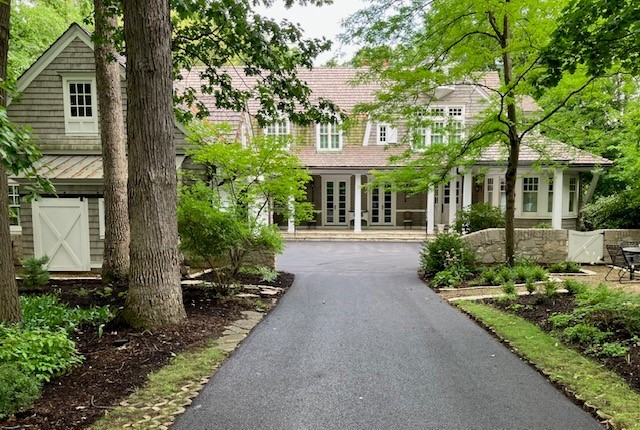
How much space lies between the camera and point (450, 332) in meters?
5.86

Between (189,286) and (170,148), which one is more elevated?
(170,148)

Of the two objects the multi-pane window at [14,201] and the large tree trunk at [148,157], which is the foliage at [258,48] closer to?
the large tree trunk at [148,157]

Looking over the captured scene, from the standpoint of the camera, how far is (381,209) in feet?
70.6

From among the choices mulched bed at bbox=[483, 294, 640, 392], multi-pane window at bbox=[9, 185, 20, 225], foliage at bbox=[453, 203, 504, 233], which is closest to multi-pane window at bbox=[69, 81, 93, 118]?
multi-pane window at bbox=[9, 185, 20, 225]

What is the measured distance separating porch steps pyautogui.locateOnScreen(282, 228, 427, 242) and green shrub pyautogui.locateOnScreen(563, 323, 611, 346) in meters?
12.9

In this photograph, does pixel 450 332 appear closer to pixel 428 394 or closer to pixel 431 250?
pixel 428 394

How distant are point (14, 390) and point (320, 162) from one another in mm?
16442

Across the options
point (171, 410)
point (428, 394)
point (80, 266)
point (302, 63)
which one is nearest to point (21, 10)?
point (80, 266)

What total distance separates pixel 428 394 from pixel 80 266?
11248mm

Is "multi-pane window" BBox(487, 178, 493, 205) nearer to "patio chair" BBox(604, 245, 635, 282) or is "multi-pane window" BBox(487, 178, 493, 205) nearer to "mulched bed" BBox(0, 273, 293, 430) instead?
"patio chair" BBox(604, 245, 635, 282)

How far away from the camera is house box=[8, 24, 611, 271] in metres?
11.7

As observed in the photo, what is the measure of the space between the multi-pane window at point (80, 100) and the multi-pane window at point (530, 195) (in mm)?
17972

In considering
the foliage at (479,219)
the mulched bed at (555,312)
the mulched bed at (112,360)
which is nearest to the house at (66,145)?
the mulched bed at (112,360)

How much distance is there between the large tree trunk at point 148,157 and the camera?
17.5 ft
